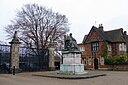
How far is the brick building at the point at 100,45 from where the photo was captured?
1758 inches

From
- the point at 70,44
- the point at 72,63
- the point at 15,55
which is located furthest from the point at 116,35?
the point at 15,55

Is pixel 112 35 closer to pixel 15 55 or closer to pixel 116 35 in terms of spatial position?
pixel 116 35

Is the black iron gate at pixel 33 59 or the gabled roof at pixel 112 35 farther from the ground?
the gabled roof at pixel 112 35

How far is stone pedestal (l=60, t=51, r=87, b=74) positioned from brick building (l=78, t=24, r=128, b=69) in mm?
21225

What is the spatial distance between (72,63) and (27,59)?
26.0 feet

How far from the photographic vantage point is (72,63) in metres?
22.8

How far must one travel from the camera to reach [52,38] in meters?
40.3

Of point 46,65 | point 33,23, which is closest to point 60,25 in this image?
point 33,23

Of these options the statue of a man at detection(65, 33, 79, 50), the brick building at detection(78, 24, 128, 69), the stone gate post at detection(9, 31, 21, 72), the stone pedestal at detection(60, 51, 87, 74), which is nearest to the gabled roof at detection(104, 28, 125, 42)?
the brick building at detection(78, 24, 128, 69)

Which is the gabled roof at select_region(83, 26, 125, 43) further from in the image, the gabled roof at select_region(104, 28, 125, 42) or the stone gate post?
the stone gate post

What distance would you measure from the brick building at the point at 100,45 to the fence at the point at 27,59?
53.7 ft

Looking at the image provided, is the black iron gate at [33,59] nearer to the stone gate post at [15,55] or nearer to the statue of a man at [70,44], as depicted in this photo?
the stone gate post at [15,55]

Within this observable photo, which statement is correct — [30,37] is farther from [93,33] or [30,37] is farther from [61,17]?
[93,33]

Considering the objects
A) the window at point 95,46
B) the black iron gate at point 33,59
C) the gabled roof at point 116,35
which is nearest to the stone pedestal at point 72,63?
the black iron gate at point 33,59
